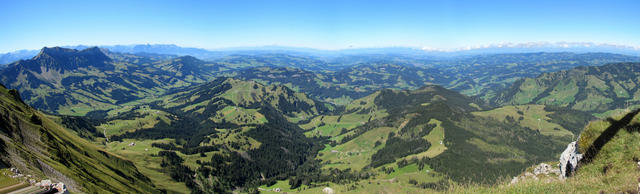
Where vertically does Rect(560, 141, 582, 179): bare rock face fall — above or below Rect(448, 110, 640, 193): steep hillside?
below

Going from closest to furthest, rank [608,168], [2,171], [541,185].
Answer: [541,185]
[608,168]
[2,171]

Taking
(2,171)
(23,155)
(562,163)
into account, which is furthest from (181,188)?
(562,163)

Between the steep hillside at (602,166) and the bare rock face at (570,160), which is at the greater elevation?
the steep hillside at (602,166)

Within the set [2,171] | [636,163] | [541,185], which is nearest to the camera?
[541,185]

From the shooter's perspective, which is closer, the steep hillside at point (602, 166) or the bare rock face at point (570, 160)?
the steep hillside at point (602, 166)

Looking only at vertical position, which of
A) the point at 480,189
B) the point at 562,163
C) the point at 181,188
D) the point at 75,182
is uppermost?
the point at 480,189

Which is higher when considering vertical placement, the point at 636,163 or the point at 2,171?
the point at 636,163

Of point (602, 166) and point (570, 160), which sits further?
point (570, 160)

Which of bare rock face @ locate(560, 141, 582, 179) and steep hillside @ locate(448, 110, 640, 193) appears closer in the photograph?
steep hillside @ locate(448, 110, 640, 193)

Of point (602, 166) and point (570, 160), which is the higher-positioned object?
point (602, 166)

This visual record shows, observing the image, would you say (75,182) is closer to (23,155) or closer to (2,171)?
(23,155)

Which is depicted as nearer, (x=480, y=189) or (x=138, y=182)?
(x=480, y=189)
